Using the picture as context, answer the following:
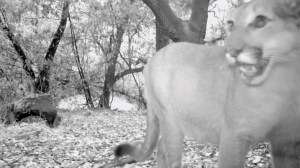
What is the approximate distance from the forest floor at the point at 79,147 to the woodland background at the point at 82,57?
3 cm

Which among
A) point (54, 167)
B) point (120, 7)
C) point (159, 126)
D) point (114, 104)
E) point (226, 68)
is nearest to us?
point (226, 68)

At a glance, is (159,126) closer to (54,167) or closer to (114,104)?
(54,167)

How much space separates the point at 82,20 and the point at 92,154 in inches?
338

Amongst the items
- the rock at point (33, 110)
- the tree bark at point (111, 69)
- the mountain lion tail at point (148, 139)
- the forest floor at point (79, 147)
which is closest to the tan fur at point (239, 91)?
the mountain lion tail at point (148, 139)

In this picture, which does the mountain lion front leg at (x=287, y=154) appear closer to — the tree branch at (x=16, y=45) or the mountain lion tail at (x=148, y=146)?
the mountain lion tail at (x=148, y=146)

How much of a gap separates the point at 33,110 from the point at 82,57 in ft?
20.2

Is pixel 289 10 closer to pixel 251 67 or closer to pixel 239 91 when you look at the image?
pixel 251 67

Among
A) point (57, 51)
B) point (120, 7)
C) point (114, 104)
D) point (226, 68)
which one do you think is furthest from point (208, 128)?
point (114, 104)

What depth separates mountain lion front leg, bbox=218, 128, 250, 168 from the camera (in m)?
2.08

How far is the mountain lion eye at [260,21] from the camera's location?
1.88 metres

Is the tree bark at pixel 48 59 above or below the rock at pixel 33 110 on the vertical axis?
above

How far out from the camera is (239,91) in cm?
206

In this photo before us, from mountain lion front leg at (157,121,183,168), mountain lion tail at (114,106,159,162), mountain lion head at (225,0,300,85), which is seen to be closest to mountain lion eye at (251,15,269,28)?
mountain lion head at (225,0,300,85)

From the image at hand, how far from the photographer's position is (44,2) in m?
11.8
